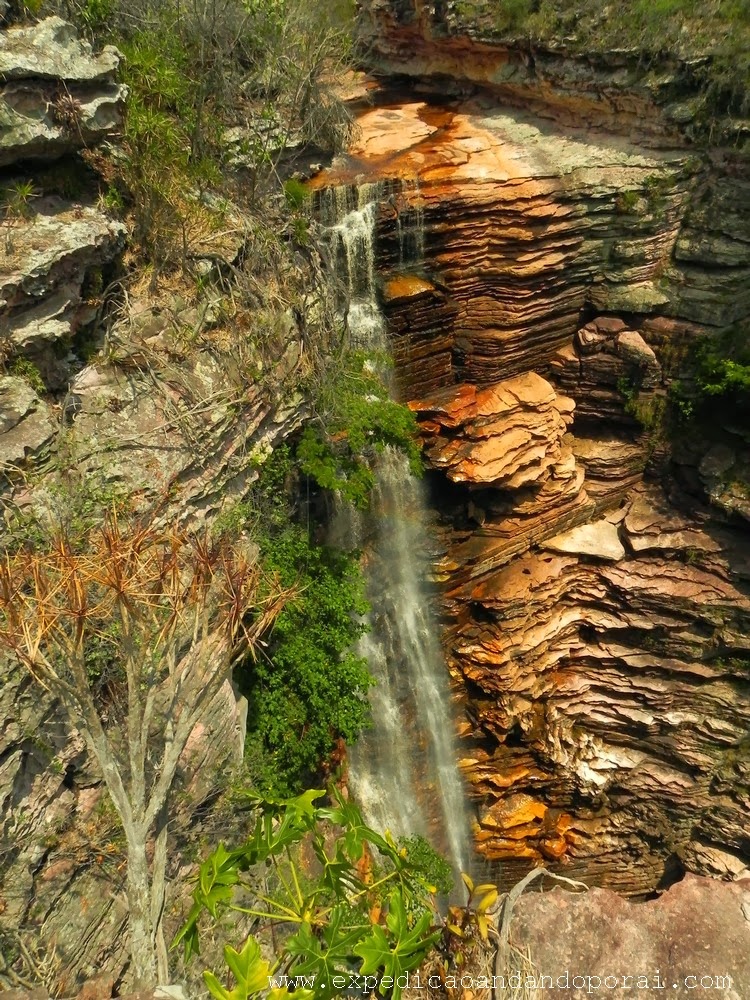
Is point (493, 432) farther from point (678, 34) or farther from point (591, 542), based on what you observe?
point (678, 34)

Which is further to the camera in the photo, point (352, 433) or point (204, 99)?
point (204, 99)

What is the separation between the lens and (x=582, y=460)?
37.2 ft

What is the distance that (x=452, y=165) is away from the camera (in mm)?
10398

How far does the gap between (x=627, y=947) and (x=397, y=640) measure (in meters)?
5.76

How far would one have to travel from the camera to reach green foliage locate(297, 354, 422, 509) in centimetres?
795

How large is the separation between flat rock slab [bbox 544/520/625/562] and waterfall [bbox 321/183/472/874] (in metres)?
2.31

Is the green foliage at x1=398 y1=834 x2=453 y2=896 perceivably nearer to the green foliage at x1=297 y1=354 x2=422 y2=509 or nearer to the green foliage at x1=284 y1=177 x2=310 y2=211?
the green foliage at x1=297 y1=354 x2=422 y2=509

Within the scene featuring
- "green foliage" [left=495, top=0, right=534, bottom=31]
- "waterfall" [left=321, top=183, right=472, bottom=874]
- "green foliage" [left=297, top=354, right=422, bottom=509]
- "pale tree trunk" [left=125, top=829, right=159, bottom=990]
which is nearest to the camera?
"pale tree trunk" [left=125, top=829, right=159, bottom=990]

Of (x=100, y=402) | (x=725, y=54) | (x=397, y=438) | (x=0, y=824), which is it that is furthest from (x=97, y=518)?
(x=725, y=54)

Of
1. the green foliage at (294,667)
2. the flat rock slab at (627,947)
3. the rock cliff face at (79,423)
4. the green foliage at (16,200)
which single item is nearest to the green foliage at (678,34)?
the rock cliff face at (79,423)

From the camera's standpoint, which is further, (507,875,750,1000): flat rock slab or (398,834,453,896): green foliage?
(398,834,453,896): green foliage

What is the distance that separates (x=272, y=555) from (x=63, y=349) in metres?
2.94

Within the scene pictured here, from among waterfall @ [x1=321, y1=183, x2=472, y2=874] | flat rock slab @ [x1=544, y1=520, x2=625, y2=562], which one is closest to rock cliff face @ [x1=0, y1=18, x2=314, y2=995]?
waterfall @ [x1=321, y1=183, x2=472, y2=874]

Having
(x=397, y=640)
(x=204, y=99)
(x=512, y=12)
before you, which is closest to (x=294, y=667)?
(x=397, y=640)
